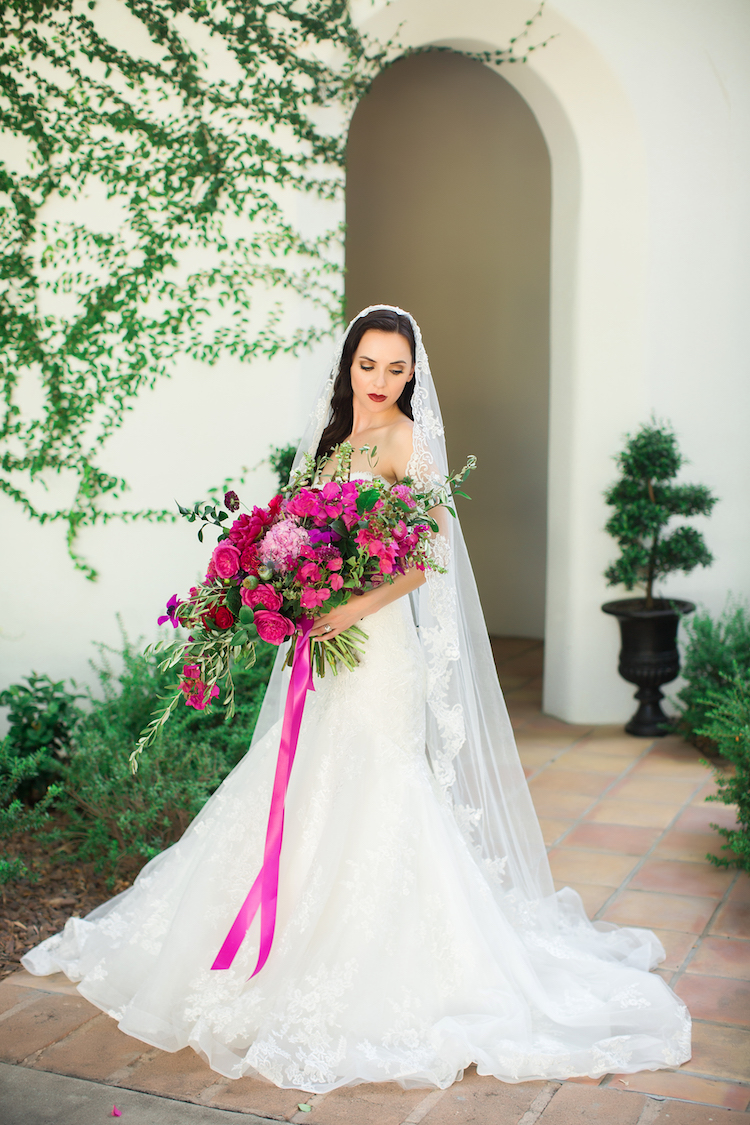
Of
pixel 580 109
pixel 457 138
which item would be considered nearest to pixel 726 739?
pixel 580 109

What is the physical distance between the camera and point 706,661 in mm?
5422

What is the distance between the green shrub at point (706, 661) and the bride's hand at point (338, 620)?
3.18 metres

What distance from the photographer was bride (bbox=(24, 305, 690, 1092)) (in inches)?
101

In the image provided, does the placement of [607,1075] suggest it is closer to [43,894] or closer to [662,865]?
[662,865]

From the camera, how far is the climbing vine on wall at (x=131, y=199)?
4816 millimetres

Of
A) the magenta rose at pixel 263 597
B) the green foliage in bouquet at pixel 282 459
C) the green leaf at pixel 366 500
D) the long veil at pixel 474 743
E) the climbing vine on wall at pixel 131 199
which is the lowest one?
the long veil at pixel 474 743

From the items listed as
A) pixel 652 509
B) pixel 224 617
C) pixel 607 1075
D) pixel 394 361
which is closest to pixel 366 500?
pixel 224 617

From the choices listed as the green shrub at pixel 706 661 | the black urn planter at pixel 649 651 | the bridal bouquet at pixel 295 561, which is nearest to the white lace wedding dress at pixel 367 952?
the bridal bouquet at pixel 295 561

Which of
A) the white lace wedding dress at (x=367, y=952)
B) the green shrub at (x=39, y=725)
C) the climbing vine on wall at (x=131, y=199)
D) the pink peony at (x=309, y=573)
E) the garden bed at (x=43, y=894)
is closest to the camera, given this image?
the pink peony at (x=309, y=573)

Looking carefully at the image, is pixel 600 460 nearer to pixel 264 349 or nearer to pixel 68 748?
pixel 264 349

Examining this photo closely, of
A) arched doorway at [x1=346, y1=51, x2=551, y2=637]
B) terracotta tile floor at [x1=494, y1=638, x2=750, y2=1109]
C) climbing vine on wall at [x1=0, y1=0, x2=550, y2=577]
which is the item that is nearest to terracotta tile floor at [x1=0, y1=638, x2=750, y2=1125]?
terracotta tile floor at [x1=494, y1=638, x2=750, y2=1109]

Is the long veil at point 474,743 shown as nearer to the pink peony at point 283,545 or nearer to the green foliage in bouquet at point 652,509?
the pink peony at point 283,545

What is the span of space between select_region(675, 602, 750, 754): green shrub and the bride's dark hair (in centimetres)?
299

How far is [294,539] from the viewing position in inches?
95.5
